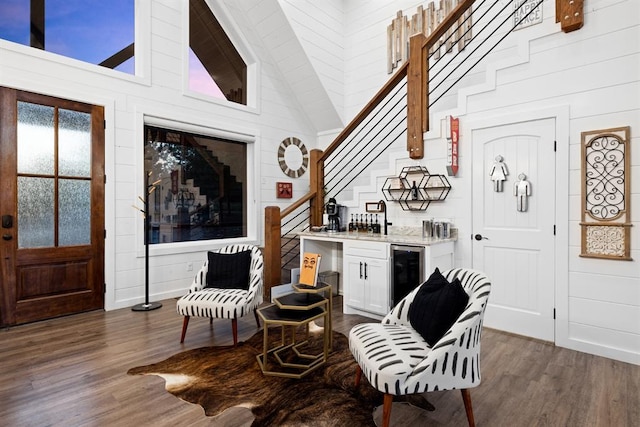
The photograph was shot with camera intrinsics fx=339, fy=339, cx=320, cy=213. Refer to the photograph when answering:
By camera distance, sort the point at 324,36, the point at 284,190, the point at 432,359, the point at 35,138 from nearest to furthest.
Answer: the point at 432,359 → the point at 35,138 → the point at 324,36 → the point at 284,190

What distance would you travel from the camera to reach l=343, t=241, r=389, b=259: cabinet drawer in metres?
3.66

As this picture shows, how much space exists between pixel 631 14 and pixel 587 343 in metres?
2.81

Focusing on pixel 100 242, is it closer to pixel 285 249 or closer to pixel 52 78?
pixel 52 78

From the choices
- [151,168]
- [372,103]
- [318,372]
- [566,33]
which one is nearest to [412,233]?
[372,103]

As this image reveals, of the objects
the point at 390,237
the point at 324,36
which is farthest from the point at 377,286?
the point at 324,36

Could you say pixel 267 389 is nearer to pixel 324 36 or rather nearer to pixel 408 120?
pixel 408 120

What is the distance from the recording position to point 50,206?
12.5ft

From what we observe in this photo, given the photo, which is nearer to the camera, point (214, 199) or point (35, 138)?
point (35, 138)

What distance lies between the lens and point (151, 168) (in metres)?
4.68

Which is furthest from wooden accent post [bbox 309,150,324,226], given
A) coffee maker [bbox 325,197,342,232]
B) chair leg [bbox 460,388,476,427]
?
chair leg [bbox 460,388,476,427]

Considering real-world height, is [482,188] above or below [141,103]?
below

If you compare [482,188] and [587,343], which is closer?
[587,343]

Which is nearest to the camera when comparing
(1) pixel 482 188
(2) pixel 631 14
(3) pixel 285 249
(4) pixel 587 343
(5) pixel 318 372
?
(5) pixel 318 372

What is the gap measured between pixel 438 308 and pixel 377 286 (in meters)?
1.68
